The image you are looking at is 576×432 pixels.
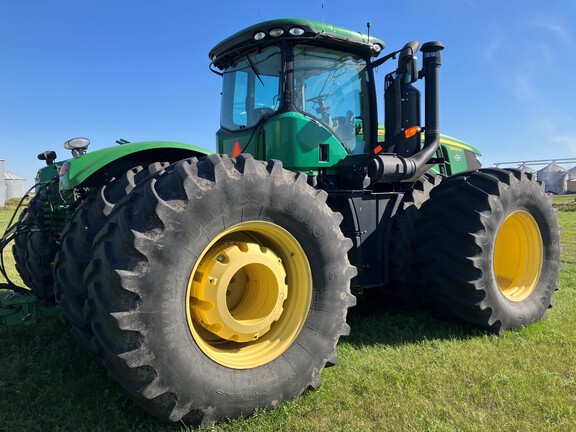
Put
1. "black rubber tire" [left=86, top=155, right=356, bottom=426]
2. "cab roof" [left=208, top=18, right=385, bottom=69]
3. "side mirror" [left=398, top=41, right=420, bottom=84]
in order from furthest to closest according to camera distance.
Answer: "side mirror" [left=398, top=41, right=420, bottom=84], "cab roof" [left=208, top=18, right=385, bottom=69], "black rubber tire" [left=86, top=155, right=356, bottom=426]

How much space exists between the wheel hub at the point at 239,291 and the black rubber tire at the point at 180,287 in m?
0.19

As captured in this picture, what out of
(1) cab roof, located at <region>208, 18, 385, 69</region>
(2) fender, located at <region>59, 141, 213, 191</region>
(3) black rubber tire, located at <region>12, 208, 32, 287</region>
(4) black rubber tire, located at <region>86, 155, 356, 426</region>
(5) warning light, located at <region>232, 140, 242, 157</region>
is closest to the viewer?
(4) black rubber tire, located at <region>86, 155, 356, 426</region>

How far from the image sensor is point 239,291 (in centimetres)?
319

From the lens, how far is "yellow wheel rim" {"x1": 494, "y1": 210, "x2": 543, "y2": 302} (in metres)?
4.70

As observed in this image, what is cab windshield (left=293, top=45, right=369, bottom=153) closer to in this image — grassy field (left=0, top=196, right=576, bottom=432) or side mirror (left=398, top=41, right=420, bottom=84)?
side mirror (left=398, top=41, right=420, bottom=84)

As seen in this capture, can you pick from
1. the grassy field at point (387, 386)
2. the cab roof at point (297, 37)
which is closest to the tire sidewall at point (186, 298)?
the grassy field at point (387, 386)

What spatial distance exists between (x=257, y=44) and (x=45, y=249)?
2.73 m

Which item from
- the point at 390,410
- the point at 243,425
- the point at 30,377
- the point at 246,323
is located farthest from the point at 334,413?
the point at 30,377

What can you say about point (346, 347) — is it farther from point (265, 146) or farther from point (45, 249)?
point (45, 249)

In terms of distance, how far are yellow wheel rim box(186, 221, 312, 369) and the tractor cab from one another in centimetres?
124

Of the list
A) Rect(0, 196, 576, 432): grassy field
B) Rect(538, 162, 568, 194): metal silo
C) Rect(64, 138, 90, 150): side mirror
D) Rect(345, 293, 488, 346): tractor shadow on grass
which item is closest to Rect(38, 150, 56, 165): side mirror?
Rect(64, 138, 90, 150): side mirror

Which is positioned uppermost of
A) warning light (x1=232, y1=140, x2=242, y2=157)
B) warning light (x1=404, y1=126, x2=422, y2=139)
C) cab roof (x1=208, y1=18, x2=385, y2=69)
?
cab roof (x1=208, y1=18, x2=385, y2=69)

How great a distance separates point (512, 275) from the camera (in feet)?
15.9

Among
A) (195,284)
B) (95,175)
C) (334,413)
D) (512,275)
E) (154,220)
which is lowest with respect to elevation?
(334,413)
